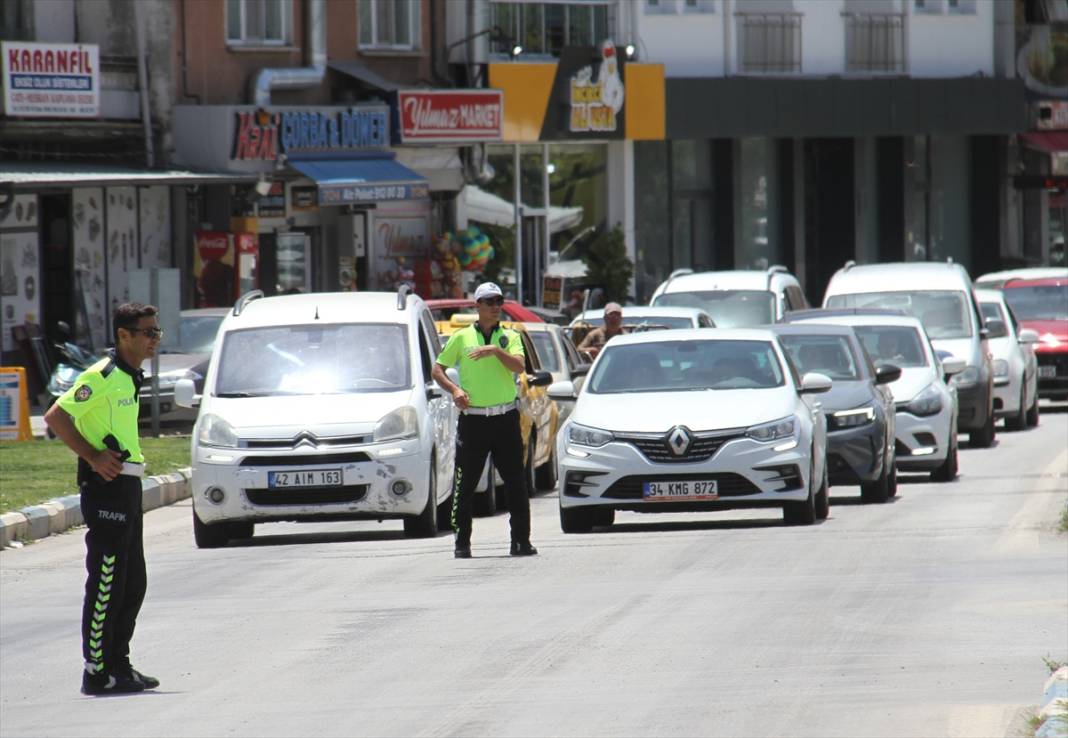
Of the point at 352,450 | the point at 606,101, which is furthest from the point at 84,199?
the point at 352,450

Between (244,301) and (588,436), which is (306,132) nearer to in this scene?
(244,301)

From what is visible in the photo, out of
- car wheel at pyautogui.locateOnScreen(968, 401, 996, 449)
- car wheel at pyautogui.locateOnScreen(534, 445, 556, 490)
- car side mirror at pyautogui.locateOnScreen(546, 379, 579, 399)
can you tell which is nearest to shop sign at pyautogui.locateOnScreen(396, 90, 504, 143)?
car wheel at pyautogui.locateOnScreen(968, 401, 996, 449)

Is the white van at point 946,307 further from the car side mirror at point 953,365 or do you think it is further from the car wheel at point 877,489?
the car wheel at point 877,489

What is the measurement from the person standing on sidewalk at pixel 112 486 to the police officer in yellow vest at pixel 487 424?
478 cm

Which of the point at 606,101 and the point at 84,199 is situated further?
the point at 606,101

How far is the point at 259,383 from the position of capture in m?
16.4

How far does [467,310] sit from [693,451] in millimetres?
12309

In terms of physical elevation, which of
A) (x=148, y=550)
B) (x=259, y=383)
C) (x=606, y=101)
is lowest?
(x=148, y=550)

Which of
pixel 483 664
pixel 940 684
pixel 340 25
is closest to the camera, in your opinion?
pixel 940 684

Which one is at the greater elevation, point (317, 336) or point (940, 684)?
point (317, 336)

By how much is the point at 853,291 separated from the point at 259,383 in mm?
12050

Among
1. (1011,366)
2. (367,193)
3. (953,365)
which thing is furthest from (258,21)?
(953,365)

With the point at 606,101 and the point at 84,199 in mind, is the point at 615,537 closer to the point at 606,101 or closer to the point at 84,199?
the point at 84,199

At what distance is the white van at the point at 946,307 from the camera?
25.3 m
